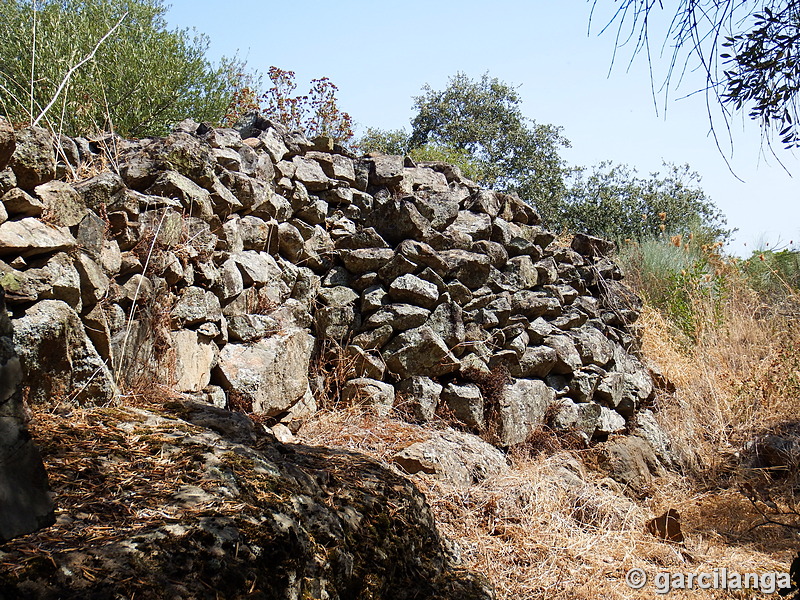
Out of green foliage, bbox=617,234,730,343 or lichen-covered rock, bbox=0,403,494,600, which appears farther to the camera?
green foliage, bbox=617,234,730,343

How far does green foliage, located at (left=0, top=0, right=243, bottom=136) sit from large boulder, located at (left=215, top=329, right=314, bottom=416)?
19.3 ft

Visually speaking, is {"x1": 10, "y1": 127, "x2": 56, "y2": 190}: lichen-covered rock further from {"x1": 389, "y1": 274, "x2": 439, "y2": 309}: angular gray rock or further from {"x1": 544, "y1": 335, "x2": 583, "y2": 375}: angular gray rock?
{"x1": 544, "y1": 335, "x2": 583, "y2": 375}: angular gray rock

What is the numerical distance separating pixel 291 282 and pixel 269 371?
3.17 ft

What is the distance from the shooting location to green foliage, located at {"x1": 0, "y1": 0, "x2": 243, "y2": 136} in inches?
358

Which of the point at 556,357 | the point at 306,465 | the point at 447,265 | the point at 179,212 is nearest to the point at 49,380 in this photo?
the point at 306,465

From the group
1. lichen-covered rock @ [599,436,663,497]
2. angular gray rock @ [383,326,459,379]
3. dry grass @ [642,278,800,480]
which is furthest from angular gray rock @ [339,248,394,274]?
dry grass @ [642,278,800,480]

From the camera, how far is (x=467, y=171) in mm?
13883

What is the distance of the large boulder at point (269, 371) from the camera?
4133 mm

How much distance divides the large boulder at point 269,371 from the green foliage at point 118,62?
5.89 metres

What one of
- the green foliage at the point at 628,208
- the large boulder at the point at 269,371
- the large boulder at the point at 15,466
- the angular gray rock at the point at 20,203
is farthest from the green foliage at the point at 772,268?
the large boulder at the point at 15,466

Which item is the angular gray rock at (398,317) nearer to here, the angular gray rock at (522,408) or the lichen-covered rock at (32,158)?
the angular gray rock at (522,408)

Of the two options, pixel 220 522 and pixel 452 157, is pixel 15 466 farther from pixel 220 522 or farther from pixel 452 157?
pixel 452 157

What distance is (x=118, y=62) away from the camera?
32.3 feet

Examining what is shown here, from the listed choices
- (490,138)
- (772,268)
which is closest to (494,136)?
(490,138)
